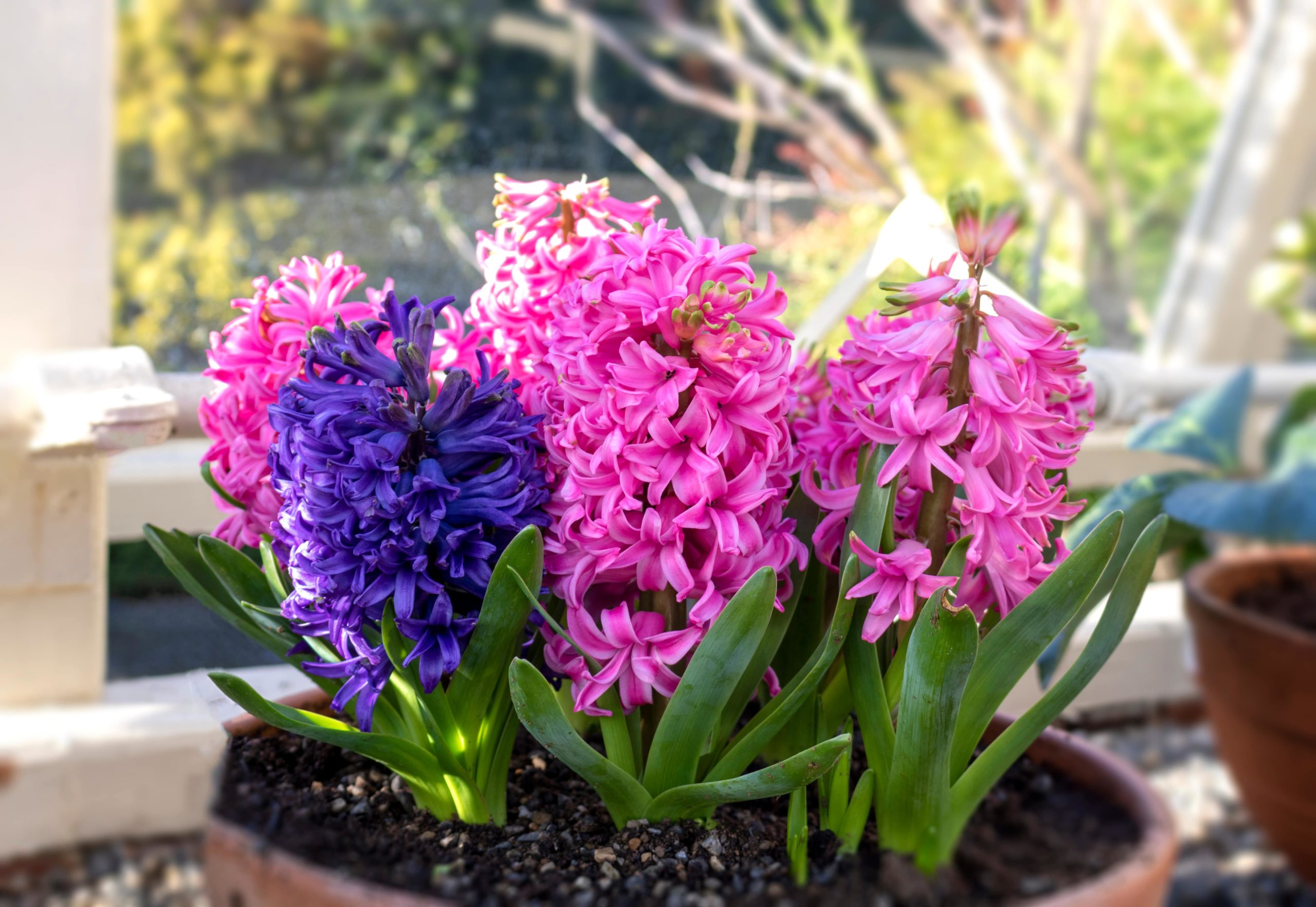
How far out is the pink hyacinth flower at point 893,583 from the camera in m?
0.43

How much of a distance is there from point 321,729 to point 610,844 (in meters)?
0.14

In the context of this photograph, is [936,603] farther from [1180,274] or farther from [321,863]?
[1180,274]

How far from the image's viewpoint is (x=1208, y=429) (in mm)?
1131

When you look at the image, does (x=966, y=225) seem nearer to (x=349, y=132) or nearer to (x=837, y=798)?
(x=837, y=798)

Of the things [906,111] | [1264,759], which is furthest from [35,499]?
[906,111]

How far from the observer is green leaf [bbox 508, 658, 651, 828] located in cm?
41

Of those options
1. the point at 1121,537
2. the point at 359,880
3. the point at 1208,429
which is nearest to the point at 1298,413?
the point at 1208,429

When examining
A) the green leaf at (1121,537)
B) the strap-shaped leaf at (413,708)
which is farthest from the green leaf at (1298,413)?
the strap-shaped leaf at (413,708)

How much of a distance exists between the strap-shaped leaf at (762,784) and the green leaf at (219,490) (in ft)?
0.82

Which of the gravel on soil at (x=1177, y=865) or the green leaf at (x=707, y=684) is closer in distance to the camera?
the green leaf at (x=707, y=684)

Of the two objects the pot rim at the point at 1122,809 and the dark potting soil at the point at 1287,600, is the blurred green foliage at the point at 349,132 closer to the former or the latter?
the dark potting soil at the point at 1287,600

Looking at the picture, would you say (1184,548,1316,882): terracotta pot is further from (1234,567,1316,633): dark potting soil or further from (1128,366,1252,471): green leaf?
(1128,366,1252,471): green leaf

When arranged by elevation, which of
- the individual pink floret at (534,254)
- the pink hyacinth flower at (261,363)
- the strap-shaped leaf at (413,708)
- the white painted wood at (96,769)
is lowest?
the white painted wood at (96,769)

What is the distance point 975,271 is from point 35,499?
0.92 metres
